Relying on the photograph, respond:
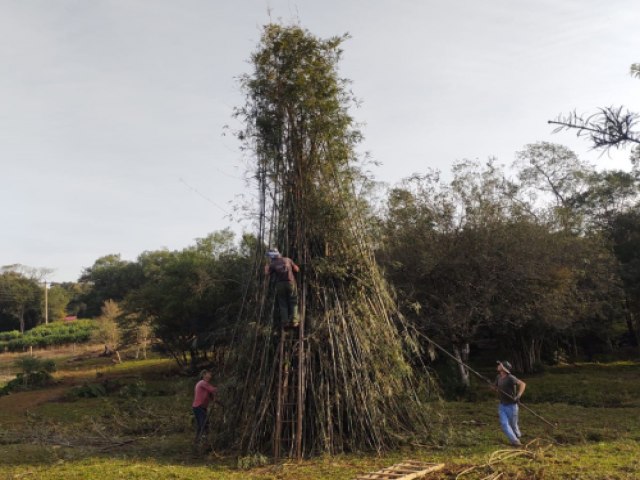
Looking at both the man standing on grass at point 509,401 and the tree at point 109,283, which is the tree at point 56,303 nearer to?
the tree at point 109,283

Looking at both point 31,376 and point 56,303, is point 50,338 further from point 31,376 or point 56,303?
point 31,376

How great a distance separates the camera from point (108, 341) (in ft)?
103

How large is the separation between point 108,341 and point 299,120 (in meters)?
26.2

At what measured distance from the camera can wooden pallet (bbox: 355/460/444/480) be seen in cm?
613

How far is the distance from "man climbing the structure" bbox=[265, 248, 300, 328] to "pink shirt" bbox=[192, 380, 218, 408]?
167cm

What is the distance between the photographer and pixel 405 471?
21.0ft

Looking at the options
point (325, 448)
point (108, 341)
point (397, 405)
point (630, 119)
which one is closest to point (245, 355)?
point (325, 448)

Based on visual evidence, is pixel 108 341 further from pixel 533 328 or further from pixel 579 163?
pixel 579 163

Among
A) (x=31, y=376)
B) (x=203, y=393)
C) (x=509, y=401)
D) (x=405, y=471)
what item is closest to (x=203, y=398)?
(x=203, y=393)

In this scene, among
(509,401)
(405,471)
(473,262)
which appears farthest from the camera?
(473,262)

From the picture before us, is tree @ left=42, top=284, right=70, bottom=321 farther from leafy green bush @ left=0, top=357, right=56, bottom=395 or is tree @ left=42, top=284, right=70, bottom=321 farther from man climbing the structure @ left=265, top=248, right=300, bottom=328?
man climbing the structure @ left=265, top=248, right=300, bottom=328

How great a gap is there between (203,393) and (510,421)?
4.70 meters

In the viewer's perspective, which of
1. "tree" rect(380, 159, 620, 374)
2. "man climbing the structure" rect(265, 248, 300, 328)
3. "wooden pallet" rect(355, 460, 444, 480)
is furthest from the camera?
"tree" rect(380, 159, 620, 374)

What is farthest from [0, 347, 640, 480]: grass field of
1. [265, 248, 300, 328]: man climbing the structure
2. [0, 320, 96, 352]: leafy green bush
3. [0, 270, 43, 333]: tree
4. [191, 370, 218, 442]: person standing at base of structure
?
[0, 270, 43, 333]: tree
